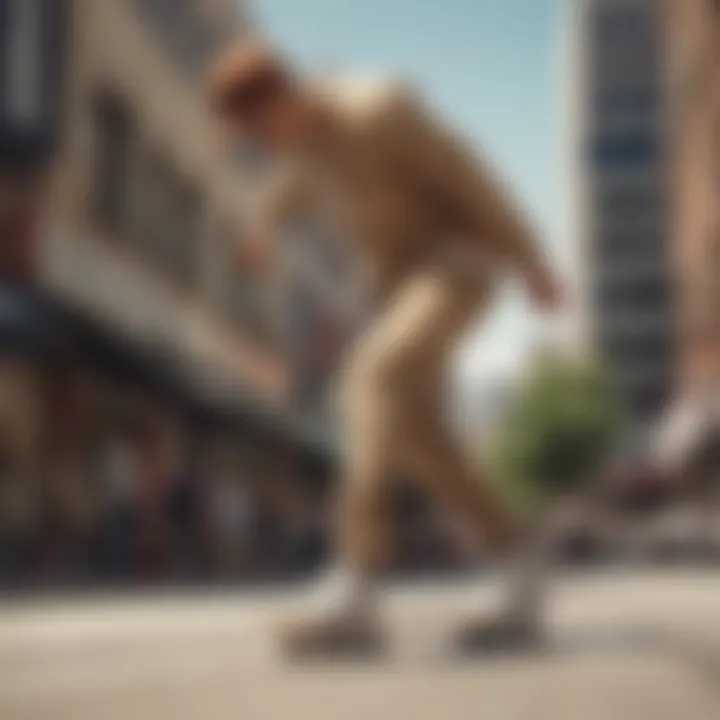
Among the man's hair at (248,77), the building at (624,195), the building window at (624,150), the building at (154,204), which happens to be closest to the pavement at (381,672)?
the building at (624,195)

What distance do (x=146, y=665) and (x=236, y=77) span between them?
89 cm

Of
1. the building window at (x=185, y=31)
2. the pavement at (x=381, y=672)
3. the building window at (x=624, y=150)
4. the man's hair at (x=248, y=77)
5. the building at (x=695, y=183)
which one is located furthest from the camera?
the building window at (x=624, y=150)

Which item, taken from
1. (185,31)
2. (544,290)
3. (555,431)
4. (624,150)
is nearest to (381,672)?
(544,290)

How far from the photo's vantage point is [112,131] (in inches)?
121

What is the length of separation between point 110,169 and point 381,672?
5.36ft

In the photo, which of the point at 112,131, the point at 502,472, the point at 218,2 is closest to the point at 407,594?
the point at 502,472

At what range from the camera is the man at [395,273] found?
1.86m

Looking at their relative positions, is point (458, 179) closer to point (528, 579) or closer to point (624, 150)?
point (528, 579)

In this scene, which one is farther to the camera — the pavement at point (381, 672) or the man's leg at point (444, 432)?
the man's leg at point (444, 432)

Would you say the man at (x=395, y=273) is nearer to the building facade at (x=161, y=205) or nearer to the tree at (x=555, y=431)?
the tree at (x=555, y=431)

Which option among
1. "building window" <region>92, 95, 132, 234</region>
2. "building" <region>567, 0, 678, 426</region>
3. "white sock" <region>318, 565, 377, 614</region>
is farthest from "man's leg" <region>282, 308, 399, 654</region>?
"building window" <region>92, 95, 132, 234</region>

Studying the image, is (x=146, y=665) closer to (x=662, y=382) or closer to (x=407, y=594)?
(x=662, y=382)

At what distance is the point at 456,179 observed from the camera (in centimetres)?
193

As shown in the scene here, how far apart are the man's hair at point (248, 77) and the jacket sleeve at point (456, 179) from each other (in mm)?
174
